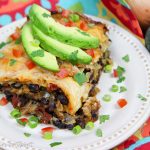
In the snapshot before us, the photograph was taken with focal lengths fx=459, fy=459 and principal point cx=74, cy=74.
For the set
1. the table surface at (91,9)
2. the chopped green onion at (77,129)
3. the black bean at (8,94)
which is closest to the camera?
the chopped green onion at (77,129)

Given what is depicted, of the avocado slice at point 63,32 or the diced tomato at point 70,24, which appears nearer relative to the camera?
the avocado slice at point 63,32

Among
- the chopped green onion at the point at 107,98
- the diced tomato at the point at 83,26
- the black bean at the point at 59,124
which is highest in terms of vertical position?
the diced tomato at the point at 83,26

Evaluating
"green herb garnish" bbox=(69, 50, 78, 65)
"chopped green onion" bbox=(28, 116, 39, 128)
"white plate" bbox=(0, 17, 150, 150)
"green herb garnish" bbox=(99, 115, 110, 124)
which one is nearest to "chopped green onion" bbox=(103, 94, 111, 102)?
"white plate" bbox=(0, 17, 150, 150)

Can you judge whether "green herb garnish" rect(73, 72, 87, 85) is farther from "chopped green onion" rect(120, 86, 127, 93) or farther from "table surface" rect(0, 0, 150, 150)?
"table surface" rect(0, 0, 150, 150)

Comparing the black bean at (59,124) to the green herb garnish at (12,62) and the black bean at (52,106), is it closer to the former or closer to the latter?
the black bean at (52,106)

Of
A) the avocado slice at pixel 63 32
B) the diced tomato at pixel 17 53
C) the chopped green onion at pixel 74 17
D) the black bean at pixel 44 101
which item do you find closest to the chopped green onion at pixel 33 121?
the black bean at pixel 44 101

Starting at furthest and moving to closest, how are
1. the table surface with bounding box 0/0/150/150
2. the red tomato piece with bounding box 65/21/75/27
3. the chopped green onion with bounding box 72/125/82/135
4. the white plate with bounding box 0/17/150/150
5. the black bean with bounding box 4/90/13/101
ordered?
the table surface with bounding box 0/0/150/150 < the red tomato piece with bounding box 65/21/75/27 < the black bean with bounding box 4/90/13/101 < the chopped green onion with bounding box 72/125/82/135 < the white plate with bounding box 0/17/150/150
